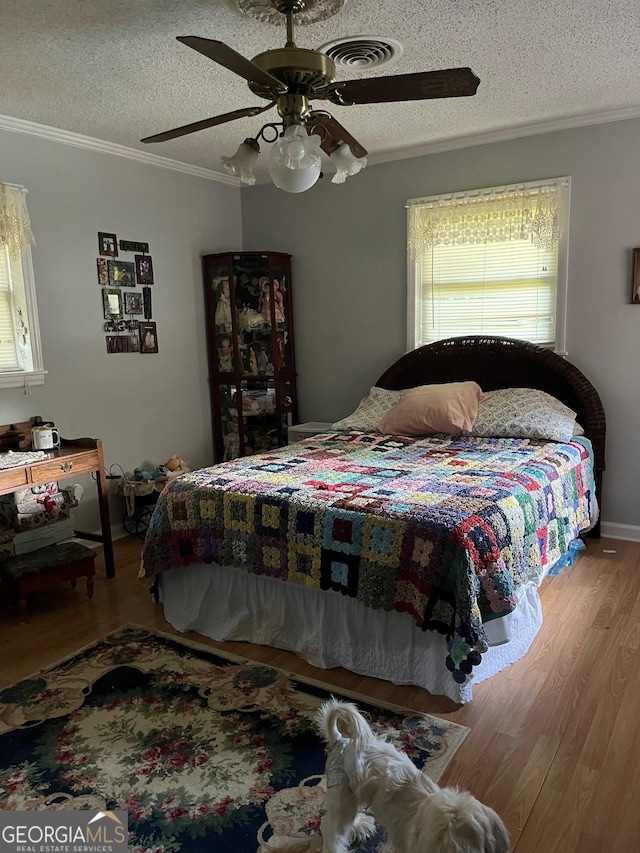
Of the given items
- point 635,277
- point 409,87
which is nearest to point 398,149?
point 635,277

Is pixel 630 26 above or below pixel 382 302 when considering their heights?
above

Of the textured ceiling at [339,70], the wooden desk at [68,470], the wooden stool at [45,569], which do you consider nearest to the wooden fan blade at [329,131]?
the textured ceiling at [339,70]

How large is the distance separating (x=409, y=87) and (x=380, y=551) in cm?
161

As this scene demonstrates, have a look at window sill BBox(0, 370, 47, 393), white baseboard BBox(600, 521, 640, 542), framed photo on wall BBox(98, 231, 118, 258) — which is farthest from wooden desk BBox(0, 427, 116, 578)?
white baseboard BBox(600, 521, 640, 542)

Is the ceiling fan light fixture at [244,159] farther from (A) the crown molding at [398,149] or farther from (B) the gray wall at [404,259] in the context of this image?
(B) the gray wall at [404,259]

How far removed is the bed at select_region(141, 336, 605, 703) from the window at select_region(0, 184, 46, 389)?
141cm

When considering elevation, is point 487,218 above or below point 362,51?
below

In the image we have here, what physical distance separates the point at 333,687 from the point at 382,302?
9.85 feet

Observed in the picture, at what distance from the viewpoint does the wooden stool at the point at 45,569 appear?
3091 millimetres

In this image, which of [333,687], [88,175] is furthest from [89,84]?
[333,687]

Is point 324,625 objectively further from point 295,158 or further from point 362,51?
point 362,51

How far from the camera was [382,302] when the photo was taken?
468 centimetres

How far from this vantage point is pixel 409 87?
81.0 inches

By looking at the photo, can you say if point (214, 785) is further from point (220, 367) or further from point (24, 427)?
point (220, 367)
